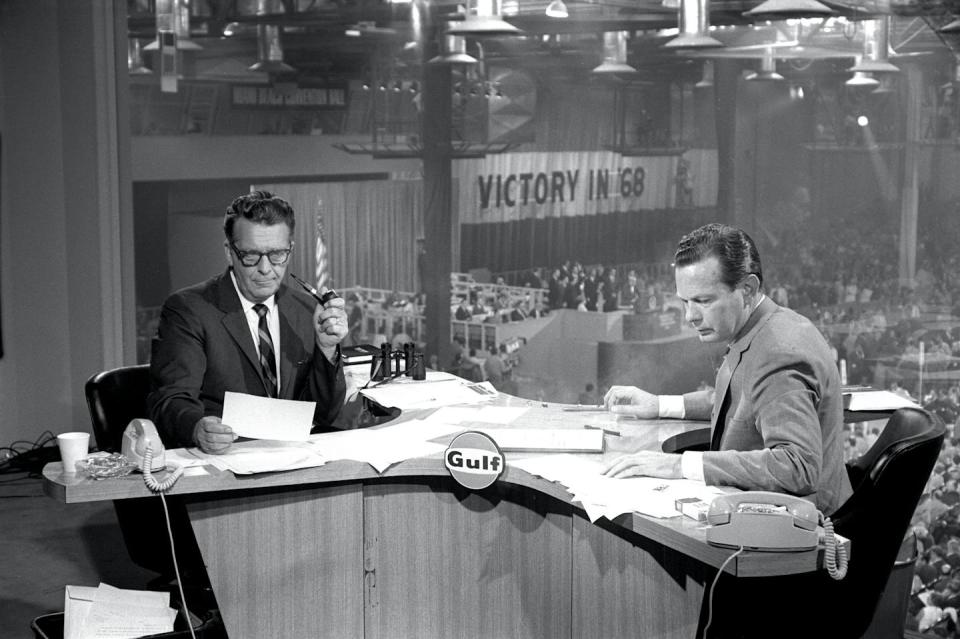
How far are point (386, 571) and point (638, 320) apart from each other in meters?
2.68

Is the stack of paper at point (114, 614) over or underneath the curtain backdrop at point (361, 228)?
underneath

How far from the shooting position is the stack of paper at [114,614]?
2.73 metres

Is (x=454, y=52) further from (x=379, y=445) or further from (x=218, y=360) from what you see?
(x=379, y=445)

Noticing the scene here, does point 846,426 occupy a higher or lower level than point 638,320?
lower

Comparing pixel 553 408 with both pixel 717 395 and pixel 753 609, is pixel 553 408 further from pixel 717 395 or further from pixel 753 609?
pixel 753 609

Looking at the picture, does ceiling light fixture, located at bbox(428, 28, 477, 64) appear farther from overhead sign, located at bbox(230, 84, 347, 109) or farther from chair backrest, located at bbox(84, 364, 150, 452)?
chair backrest, located at bbox(84, 364, 150, 452)

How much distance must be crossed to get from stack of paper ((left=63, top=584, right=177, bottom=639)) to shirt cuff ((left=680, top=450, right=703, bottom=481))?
4.45ft

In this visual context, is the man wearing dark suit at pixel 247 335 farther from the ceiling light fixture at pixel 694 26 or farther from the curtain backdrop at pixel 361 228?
the curtain backdrop at pixel 361 228

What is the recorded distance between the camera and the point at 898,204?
4.23m

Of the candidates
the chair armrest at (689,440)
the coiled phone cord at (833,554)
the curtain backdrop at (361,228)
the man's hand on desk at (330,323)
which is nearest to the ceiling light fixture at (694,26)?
the curtain backdrop at (361,228)

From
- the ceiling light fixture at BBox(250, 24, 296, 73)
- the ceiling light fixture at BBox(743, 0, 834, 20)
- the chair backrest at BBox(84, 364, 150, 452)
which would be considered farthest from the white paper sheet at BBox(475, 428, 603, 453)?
the ceiling light fixture at BBox(250, 24, 296, 73)

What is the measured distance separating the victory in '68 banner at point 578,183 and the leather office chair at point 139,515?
2807 mm

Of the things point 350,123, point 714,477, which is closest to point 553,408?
point 714,477

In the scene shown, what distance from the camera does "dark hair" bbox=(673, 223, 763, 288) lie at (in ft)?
8.32
